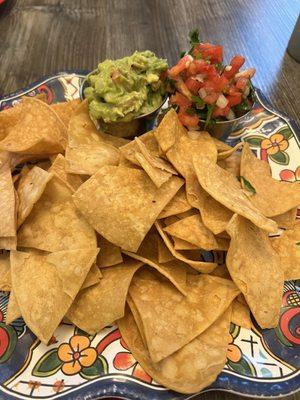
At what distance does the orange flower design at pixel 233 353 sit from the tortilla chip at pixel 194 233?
0.37m

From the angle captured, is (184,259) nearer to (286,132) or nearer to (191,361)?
(191,361)

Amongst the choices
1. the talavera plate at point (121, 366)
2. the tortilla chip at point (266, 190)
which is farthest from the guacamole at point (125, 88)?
the talavera plate at point (121, 366)

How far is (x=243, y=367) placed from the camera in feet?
4.45

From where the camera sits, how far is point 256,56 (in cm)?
286

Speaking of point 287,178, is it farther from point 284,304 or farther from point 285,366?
point 285,366

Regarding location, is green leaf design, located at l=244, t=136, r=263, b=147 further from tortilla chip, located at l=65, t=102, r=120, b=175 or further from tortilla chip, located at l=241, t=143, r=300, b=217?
tortilla chip, located at l=65, t=102, r=120, b=175

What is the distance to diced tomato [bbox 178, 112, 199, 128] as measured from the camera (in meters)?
1.63

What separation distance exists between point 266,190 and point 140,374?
92cm

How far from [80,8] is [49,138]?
2.06 metres

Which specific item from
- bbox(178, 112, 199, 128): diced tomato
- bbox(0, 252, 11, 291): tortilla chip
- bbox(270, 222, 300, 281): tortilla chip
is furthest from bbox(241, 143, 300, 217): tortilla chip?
bbox(0, 252, 11, 291): tortilla chip

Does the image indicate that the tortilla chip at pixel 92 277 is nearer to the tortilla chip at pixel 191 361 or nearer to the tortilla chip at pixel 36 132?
the tortilla chip at pixel 191 361

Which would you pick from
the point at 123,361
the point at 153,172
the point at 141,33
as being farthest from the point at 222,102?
the point at 141,33

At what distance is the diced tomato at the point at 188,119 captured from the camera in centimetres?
163

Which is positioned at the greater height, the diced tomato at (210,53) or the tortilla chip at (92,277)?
the diced tomato at (210,53)
